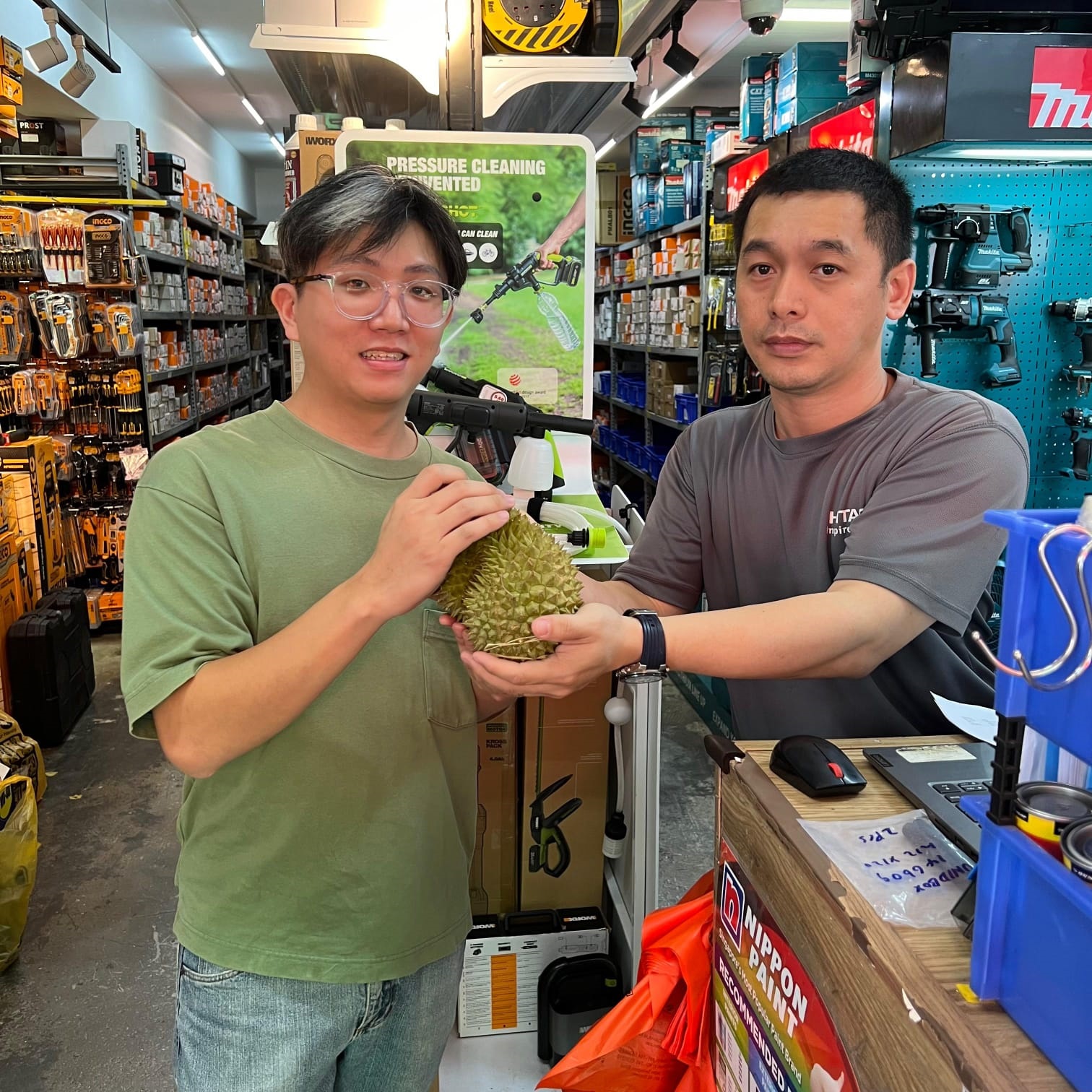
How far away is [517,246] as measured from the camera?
2582 millimetres

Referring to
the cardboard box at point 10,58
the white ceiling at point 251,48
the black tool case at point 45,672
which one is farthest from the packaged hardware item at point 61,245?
the white ceiling at point 251,48

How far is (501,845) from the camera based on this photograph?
98.3 inches

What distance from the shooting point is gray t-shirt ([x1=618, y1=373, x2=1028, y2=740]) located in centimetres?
129

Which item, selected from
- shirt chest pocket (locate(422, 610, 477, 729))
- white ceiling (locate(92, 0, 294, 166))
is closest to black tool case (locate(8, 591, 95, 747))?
shirt chest pocket (locate(422, 610, 477, 729))

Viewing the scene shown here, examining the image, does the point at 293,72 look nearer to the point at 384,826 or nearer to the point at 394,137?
the point at 394,137

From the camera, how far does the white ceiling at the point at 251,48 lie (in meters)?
6.51

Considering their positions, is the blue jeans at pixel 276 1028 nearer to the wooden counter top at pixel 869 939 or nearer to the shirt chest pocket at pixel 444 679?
the shirt chest pocket at pixel 444 679

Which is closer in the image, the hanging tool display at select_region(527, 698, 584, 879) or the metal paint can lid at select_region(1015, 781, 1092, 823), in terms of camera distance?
the metal paint can lid at select_region(1015, 781, 1092, 823)

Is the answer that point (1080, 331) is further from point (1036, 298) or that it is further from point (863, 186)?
point (863, 186)

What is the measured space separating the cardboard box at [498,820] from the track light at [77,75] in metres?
5.90

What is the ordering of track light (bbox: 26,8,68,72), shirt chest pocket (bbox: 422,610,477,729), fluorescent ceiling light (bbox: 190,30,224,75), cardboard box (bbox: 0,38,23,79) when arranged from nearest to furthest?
shirt chest pocket (bbox: 422,610,477,729) < cardboard box (bbox: 0,38,23,79) < track light (bbox: 26,8,68,72) < fluorescent ceiling light (bbox: 190,30,224,75)

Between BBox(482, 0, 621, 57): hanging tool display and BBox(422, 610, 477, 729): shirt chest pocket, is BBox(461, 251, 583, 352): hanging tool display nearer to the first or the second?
BBox(482, 0, 621, 57): hanging tool display

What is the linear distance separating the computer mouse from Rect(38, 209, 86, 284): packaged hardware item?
5293 mm

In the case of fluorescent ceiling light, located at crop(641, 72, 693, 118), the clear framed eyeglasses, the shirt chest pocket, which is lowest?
the shirt chest pocket
